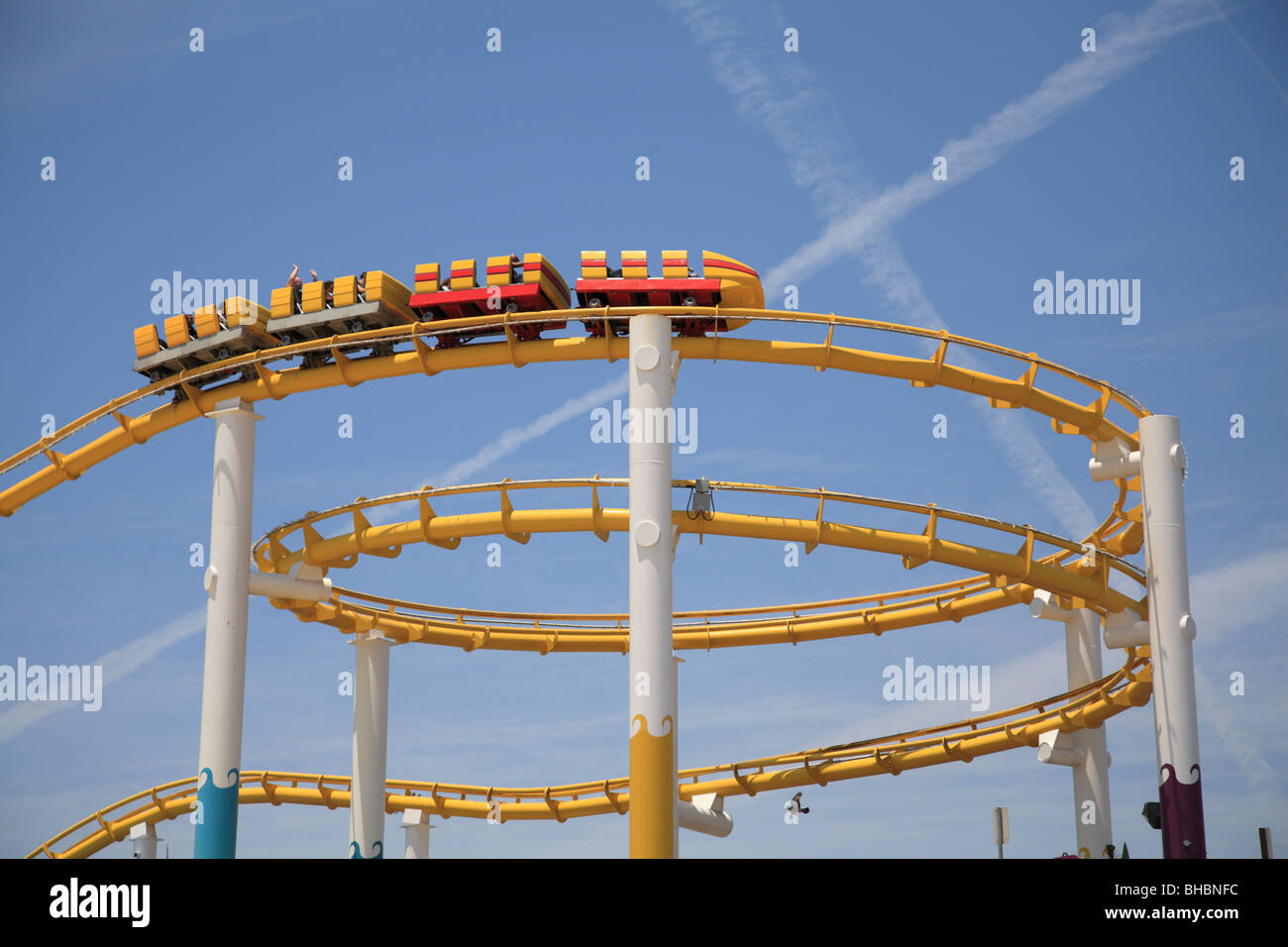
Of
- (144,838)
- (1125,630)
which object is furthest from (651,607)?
(144,838)

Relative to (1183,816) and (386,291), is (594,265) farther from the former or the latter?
(1183,816)

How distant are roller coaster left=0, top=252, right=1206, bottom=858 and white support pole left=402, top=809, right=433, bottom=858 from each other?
7.67 m

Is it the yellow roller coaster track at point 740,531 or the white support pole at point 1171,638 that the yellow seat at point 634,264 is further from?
the white support pole at point 1171,638

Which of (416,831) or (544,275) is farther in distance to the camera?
(416,831)

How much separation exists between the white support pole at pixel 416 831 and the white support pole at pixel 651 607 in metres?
18.4

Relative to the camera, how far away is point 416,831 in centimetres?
3803

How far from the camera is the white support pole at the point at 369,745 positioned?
29.7 m

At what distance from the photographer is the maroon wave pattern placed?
78.0ft

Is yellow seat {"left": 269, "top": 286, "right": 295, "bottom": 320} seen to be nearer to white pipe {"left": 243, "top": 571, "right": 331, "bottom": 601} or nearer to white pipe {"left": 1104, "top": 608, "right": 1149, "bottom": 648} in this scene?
white pipe {"left": 243, "top": 571, "right": 331, "bottom": 601}

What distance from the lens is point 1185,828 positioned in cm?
2377

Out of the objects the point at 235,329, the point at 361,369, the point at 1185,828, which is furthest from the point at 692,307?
the point at 1185,828

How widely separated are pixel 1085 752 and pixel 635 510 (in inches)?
573

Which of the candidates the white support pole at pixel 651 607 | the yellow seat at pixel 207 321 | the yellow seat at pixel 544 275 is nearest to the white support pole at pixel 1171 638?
the white support pole at pixel 651 607

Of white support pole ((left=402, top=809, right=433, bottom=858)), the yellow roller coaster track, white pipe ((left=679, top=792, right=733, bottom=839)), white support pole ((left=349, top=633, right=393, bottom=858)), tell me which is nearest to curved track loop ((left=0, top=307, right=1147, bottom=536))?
the yellow roller coaster track
